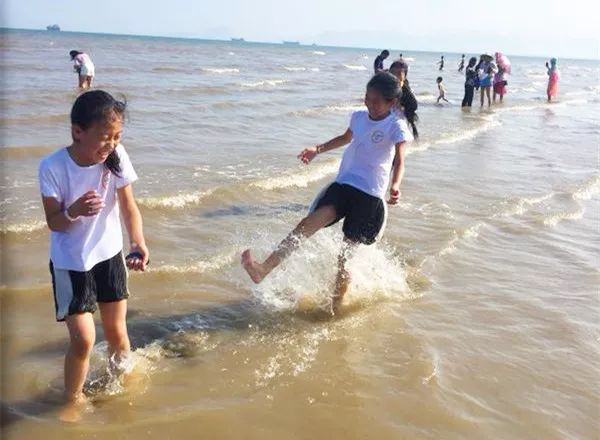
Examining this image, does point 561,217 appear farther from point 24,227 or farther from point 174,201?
point 24,227

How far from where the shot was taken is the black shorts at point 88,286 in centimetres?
296

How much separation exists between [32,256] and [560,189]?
24.2 feet

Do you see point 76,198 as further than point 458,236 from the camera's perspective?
No

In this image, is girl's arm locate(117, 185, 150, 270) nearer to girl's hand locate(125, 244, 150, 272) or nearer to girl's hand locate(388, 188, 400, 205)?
girl's hand locate(125, 244, 150, 272)

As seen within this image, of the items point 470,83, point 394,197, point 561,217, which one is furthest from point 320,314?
point 470,83

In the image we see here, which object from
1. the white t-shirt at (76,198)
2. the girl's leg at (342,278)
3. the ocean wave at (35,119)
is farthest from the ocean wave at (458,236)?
the ocean wave at (35,119)

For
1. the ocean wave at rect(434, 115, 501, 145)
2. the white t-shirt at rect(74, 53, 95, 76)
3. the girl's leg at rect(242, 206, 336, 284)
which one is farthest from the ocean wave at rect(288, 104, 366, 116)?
the girl's leg at rect(242, 206, 336, 284)

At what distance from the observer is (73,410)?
3.18 metres

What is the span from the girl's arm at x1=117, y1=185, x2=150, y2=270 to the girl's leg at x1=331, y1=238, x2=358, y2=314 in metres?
1.88

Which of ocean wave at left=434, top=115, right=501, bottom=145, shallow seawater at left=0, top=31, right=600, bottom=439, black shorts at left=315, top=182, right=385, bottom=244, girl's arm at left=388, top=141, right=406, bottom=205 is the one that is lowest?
shallow seawater at left=0, top=31, right=600, bottom=439

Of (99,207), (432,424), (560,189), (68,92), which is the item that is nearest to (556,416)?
(432,424)

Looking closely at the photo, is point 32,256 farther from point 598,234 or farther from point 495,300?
point 598,234

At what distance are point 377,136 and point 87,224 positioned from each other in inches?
90.3

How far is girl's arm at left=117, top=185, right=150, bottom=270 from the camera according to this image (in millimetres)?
3074
